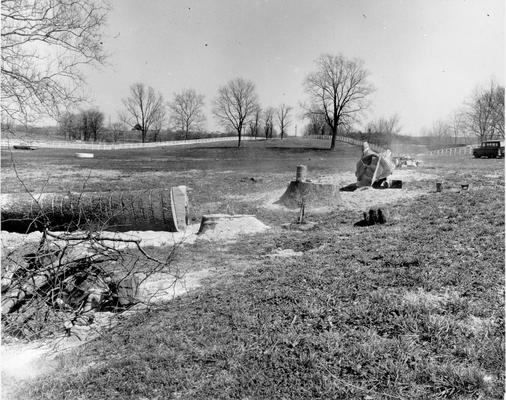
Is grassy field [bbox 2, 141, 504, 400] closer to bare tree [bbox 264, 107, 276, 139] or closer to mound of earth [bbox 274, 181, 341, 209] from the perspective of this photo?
mound of earth [bbox 274, 181, 341, 209]

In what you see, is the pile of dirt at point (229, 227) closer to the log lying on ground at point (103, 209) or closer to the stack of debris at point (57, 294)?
the log lying on ground at point (103, 209)

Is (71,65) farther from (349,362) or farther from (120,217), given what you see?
(349,362)

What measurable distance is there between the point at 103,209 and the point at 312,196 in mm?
5943

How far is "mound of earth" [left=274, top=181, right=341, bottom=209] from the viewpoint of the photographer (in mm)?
11852

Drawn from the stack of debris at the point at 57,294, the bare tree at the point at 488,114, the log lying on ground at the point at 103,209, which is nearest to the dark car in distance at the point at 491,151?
the bare tree at the point at 488,114

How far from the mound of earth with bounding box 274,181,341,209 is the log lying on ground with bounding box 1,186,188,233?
4.22m

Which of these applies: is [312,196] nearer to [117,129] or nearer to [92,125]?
[92,125]

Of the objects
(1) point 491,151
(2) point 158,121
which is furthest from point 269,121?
(1) point 491,151

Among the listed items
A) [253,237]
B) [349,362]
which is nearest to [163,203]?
[253,237]

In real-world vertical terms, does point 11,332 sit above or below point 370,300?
below

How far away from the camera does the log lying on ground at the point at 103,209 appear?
28.4ft

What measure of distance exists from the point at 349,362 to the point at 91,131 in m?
89.0

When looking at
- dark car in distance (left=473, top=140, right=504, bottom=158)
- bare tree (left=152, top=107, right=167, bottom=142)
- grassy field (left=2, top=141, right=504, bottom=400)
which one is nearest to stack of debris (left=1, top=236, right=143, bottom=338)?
grassy field (left=2, top=141, right=504, bottom=400)

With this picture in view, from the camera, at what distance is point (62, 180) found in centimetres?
1883
